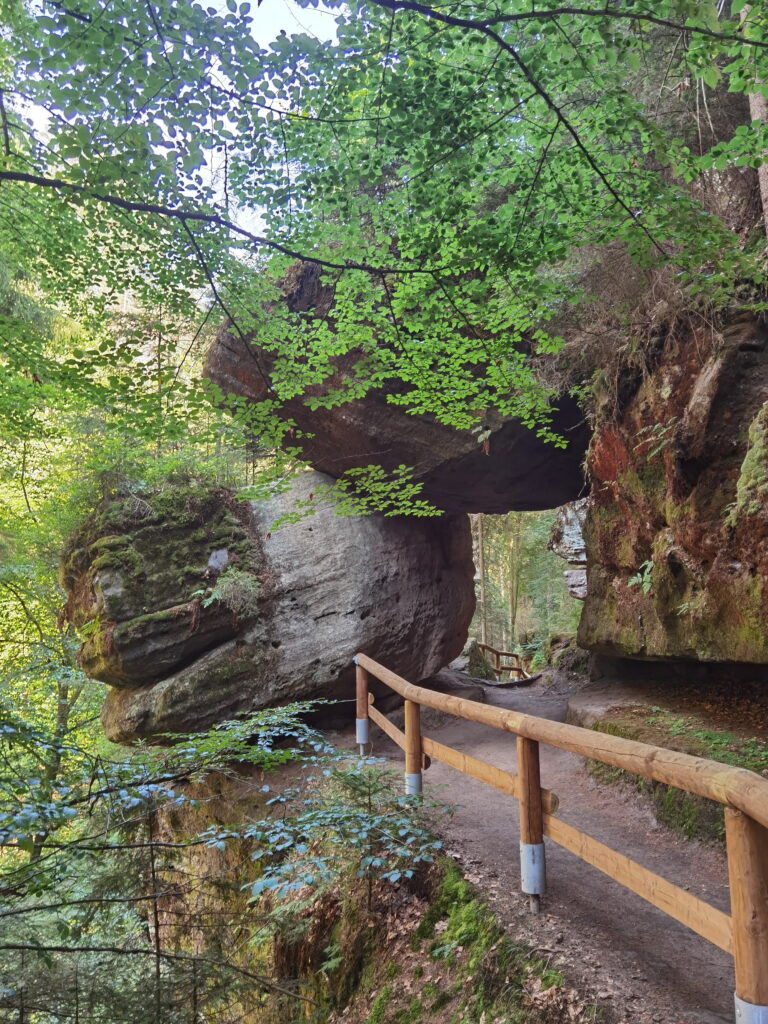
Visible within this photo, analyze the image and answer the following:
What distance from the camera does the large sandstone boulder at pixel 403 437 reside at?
903cm

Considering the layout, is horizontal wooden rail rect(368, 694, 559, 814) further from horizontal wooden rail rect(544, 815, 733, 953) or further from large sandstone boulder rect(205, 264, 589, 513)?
large sandstone boulder rect(205, 264, 589, 513)

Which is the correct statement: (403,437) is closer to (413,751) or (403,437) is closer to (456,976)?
(413,751)

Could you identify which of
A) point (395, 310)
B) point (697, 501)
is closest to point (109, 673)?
point (395, 310)

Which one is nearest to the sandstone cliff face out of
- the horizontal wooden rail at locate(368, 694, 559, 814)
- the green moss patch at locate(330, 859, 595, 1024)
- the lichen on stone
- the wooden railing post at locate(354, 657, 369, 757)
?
the lichen on stone

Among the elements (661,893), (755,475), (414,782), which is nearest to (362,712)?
(414,782)

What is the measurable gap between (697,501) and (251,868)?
19.4ft

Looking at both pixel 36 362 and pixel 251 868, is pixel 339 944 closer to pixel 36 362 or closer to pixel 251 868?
pixel 251 868

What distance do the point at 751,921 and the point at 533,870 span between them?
1435 millimetres

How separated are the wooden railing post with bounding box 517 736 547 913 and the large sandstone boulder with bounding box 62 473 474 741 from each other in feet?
20.3

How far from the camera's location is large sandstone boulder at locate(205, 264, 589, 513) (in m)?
9.03

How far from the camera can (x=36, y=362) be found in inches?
183

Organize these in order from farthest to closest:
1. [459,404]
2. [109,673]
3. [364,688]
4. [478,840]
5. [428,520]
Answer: [428,520]
[109,673]
[364,688]
[459,404]
[478,840]

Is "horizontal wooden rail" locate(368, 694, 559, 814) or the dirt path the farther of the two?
"horizontal wooden rail" locate(368, 694, 559, 814)

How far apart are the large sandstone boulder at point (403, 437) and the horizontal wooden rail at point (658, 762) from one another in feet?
19.9
